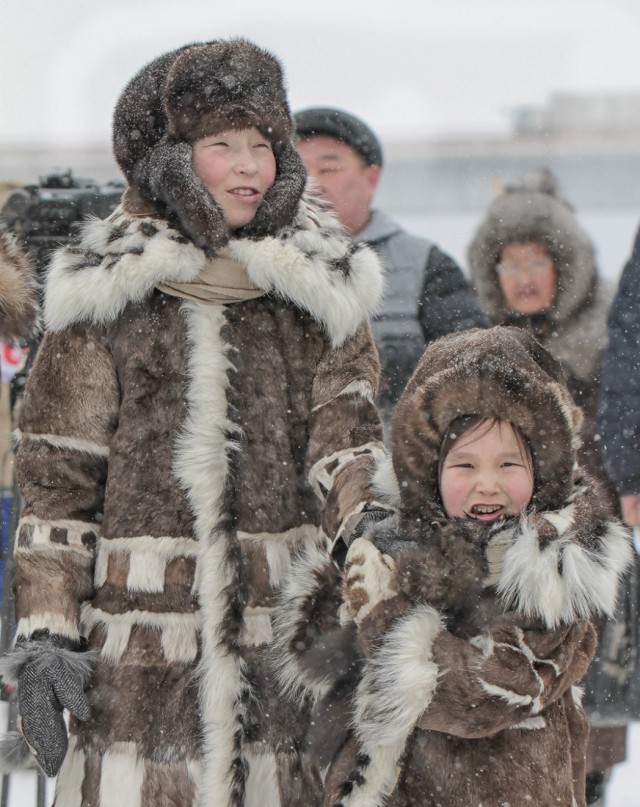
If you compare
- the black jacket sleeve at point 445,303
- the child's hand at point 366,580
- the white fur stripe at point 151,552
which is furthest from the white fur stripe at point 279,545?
the black jacket sleeve at point 445,303

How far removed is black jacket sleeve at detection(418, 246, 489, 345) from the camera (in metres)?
3.89

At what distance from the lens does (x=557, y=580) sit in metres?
2.08

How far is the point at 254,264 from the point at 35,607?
759 mm

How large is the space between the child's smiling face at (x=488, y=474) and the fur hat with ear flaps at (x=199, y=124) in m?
0.61

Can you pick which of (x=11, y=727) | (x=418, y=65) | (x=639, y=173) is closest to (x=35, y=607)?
(x=11, y=727)

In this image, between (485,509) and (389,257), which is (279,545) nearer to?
(485,509)

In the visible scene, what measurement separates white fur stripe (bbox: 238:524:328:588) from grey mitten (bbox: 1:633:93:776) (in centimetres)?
39

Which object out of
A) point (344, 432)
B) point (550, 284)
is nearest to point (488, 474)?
point (344, 432)

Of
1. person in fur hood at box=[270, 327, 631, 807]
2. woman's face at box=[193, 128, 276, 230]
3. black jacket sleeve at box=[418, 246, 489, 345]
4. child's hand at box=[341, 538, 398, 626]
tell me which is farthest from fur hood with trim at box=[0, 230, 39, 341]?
black jacket sleeve at box=[418, 246, 489, 345]

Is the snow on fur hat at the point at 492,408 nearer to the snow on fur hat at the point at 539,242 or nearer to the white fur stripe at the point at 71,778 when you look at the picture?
the white fur stripe at the point at 71,778

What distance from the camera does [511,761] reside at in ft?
6.92

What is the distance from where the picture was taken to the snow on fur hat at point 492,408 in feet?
7.30

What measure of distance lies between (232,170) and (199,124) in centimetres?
11

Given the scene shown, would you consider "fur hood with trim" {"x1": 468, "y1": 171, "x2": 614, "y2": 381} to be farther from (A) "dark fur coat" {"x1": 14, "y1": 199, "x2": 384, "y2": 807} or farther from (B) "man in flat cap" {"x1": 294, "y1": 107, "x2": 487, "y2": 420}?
(A) "dark fur coat" {"x1": 14, "y1": 199, "x2": 384, "y2": 807}
